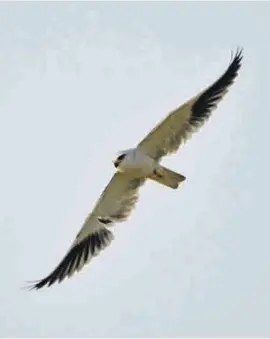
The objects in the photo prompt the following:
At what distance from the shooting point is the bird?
22.3 metres

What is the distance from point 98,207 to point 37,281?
1.27 metres

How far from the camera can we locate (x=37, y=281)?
22.9m

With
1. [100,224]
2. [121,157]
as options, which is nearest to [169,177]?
[121,157]

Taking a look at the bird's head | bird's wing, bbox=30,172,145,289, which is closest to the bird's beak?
the bird's head

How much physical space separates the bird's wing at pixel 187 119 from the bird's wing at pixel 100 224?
0.66 m

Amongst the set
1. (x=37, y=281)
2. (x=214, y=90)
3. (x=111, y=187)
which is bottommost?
(x=37, y=281)

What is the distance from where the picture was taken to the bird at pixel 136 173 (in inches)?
879

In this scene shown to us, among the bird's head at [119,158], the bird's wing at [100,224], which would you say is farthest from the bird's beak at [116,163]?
the bird's wing at [100,224]

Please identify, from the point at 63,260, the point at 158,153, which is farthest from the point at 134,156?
the point at 63,260

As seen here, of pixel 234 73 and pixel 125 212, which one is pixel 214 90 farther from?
pixel 125 212

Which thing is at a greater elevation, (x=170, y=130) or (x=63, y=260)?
(x=170, y=130)

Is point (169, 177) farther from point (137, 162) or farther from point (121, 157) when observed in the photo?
point (121, 157)

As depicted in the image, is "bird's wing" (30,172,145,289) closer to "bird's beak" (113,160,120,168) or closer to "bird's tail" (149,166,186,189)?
"bird's beak" (113,160,120,168)

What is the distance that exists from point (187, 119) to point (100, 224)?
1.87 m
